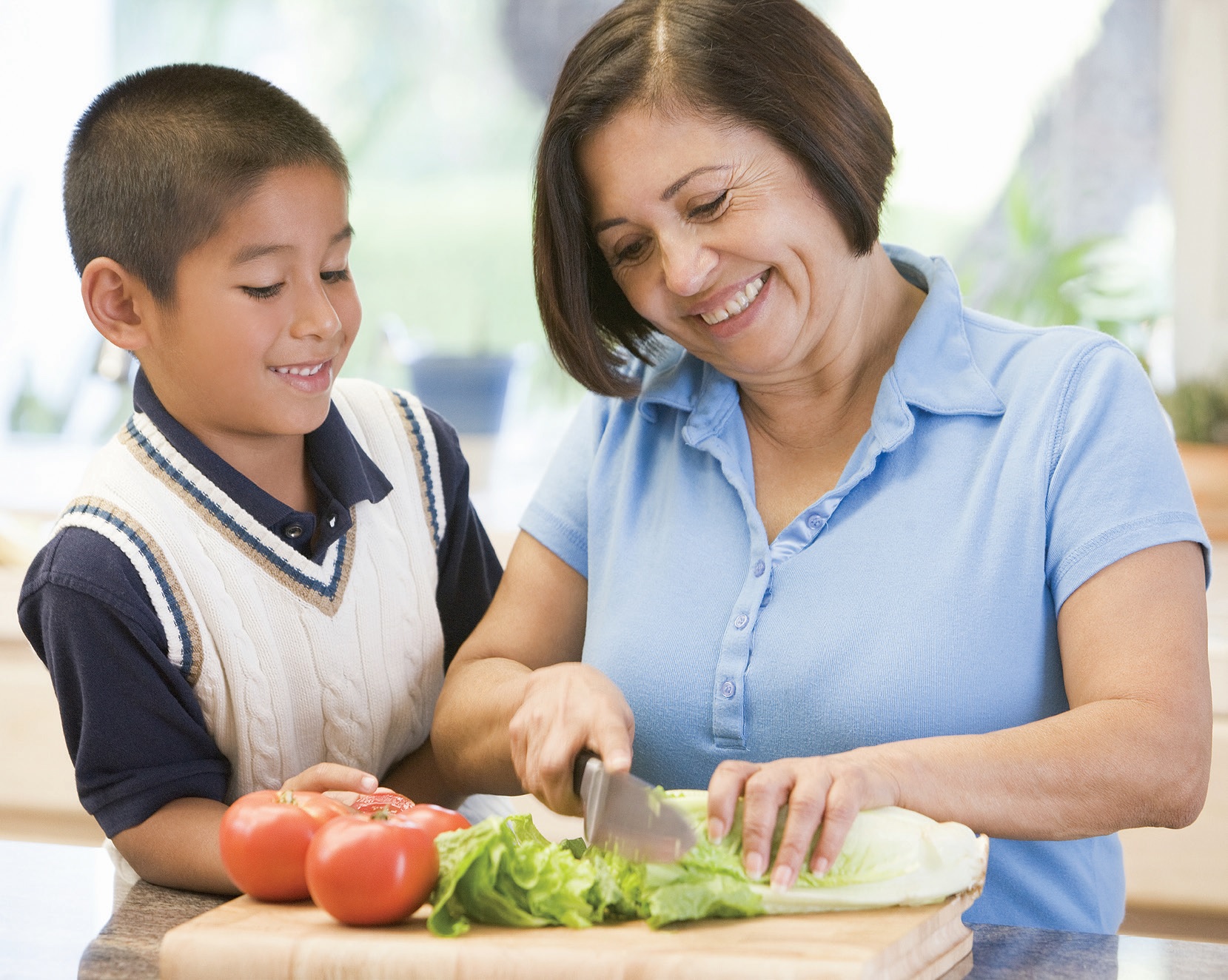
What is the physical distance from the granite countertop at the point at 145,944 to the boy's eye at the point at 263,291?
21.7 inches

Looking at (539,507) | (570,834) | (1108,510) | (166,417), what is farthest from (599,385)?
(570,834)

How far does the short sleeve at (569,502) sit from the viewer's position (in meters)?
1.42

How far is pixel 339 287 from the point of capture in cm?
128

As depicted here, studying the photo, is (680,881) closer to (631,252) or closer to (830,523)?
(830,523)

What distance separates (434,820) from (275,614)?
1.16 feet

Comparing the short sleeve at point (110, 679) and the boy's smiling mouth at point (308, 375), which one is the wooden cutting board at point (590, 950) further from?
the boy's smiling mouth at point (308, 375)

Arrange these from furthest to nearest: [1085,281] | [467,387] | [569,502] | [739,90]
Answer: [467,387], [1085,281], [569,502], [739,90]

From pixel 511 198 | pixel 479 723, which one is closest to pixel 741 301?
pixel 479 723

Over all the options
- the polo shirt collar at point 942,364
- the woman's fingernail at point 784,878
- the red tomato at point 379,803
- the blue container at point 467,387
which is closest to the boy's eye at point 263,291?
the red tomato at point 379,803

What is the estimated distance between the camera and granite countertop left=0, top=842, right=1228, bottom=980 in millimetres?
918

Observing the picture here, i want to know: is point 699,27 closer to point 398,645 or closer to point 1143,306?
point 398,645

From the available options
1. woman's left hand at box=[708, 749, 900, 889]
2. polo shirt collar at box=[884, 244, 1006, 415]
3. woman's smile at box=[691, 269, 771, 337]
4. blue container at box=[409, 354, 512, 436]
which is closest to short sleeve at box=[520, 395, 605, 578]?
woman's smile at box=[691, 269, 771, 337]

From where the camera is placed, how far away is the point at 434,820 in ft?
3.21

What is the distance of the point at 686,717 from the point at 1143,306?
1.77 metres
